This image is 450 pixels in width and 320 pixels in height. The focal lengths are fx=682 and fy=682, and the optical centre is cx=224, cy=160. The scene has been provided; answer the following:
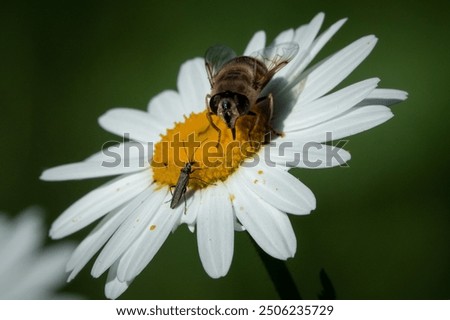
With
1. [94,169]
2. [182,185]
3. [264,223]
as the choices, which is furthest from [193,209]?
[94,169]

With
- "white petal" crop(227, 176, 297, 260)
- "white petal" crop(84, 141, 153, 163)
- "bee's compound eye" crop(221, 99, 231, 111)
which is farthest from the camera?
"white petal" crop(84, 141, 153, 163)

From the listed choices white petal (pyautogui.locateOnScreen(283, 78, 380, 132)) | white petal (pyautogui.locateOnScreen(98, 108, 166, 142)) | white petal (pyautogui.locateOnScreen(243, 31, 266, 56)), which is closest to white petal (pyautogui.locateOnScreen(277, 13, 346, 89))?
white petal (pyautogui.locateOnScreen(283, 78, 380, 132))

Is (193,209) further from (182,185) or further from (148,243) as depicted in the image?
(148,243)

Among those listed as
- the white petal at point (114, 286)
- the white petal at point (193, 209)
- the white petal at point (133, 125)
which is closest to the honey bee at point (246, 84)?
the white petal at point (193, 209)

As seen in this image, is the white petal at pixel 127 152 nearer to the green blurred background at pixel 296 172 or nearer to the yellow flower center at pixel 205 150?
the yellow flower center at pixel 205 150

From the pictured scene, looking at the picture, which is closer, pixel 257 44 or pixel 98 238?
pixel 98 238

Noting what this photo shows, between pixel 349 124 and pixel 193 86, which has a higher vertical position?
pixel 193 86

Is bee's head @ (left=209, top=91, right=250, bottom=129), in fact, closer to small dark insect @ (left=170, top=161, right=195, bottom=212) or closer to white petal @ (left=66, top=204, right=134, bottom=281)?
small dark insect @ (left=170, top=161, right=195, bottom=212)
